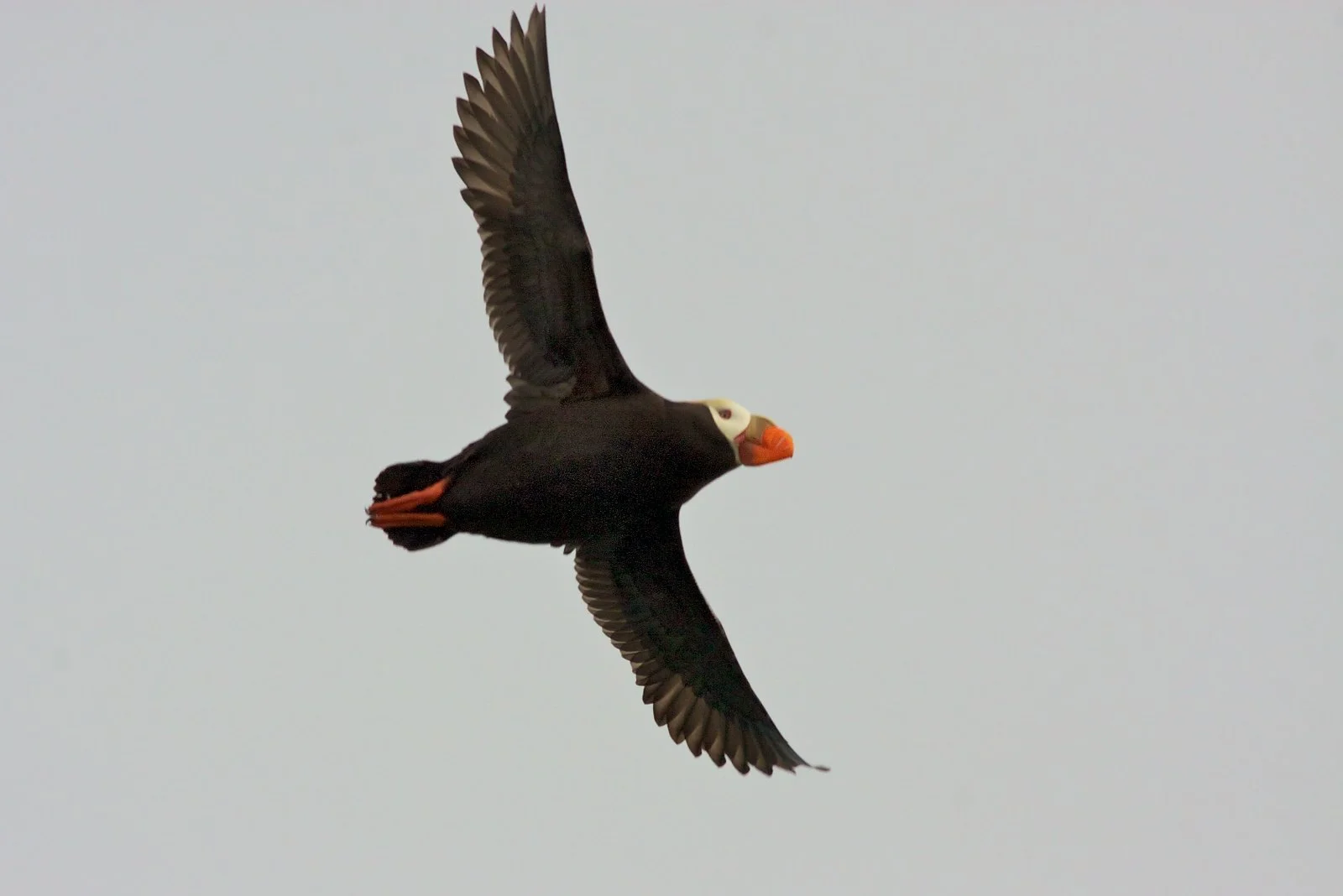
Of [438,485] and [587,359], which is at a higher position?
[587,359]

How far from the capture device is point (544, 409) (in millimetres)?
11102

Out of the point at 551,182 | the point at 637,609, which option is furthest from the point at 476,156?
the point at 637,609

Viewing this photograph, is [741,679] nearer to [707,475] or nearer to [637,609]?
[637,609]

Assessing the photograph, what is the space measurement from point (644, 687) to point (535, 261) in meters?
2.94

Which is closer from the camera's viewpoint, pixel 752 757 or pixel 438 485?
pixel 438 485

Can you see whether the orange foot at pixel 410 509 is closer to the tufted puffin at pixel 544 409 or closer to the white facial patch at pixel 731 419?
the tufted puffin at pixel 544 409

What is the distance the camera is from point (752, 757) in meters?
12.5

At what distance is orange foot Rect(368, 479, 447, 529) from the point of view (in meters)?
10.8

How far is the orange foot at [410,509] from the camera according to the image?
35.4ft

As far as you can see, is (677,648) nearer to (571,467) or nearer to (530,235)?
(571,467)

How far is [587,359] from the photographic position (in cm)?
1120

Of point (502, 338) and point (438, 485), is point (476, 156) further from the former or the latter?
point (438, 485)

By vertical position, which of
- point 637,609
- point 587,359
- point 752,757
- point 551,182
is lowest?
point 752,757

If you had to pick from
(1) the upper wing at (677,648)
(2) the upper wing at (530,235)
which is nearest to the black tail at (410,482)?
(2) the upper wing at (530,235)
